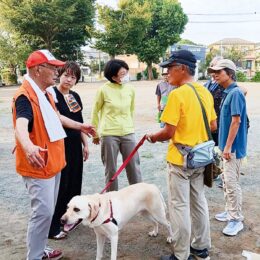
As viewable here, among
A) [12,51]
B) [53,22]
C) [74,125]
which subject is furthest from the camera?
[12,51]

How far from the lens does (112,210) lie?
11.2 ft

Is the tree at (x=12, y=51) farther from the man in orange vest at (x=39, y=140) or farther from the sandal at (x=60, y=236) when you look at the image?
the man in orange vest at (x=39, y=140)

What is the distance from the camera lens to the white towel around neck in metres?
2.98

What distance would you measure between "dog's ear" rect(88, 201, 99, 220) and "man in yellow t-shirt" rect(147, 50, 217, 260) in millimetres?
709

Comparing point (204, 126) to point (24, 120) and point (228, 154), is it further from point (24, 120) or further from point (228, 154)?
point (24, 120)

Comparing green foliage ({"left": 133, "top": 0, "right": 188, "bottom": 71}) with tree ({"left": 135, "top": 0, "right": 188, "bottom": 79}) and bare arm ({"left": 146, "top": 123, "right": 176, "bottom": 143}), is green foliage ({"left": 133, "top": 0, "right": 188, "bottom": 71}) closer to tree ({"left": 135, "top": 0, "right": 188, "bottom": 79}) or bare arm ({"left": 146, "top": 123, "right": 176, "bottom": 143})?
tree ({"left": 135, "top": 0, "right": 188, "bottom": 79})

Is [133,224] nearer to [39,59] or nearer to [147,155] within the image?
[39,59]

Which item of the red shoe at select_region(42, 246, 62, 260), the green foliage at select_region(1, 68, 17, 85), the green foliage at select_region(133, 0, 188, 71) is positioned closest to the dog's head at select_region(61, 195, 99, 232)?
the red shoe at select_region(42, 246, 62, 260)

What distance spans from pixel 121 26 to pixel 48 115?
42.6m

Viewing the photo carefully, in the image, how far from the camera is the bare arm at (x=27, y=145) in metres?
2.60

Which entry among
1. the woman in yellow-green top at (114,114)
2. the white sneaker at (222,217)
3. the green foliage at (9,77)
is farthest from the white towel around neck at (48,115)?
the green foliage at (9,77)

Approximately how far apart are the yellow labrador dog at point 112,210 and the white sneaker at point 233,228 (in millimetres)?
716

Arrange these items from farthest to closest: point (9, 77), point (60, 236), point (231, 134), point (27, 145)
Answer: point (9, 77)
point (60, 236)
point (231, 134)
point (27, 145)

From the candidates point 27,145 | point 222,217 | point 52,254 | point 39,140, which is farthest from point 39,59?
point 222,217
